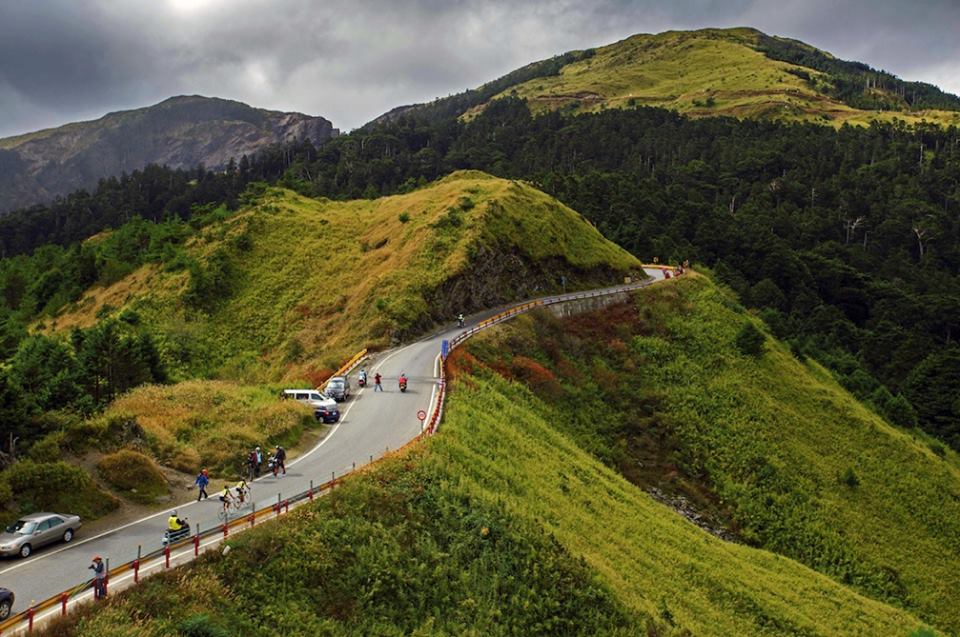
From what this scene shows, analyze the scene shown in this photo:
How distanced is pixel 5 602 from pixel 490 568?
37.3 ft

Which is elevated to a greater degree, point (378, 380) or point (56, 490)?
point (56, 490)

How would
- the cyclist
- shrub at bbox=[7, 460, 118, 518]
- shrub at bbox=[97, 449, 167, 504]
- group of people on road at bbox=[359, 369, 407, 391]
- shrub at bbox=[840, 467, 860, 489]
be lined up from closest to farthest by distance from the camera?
shrub at bbox=[7, 460, 118, 518]
the cyclist
shrub at bbox=[97, 449, 167, 504]
group of people on road at bbox=[359, 369, 407, 391]
shrub at bbox=[840, 467, 860, 489]

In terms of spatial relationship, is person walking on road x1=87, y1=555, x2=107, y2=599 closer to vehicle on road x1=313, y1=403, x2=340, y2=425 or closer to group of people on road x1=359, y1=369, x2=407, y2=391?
vehicle on road x1=313, y1=403, x2=340, y2=425

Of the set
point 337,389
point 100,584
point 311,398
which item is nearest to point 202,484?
point 100,584

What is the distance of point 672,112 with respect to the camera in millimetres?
179125

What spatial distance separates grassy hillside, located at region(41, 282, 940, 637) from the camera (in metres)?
15.7

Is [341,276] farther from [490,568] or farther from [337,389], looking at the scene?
[490,568]

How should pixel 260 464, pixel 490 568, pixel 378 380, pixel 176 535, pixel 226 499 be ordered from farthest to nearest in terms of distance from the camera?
pixel 378 380
pixel 260 464
pixel 226 499
pixel 490 568
pixel 176 535

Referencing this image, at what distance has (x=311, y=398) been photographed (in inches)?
1291

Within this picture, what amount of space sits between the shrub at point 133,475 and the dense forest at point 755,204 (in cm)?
2173

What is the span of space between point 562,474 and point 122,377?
22.1m

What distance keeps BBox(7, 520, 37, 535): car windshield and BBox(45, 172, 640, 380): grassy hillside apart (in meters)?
24.3

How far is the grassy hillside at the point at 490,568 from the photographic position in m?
15.7

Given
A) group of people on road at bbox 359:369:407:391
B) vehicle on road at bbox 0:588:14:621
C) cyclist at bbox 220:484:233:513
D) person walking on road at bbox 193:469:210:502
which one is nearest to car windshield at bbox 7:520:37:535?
vehicle on road at bbox 0:588:14:621
